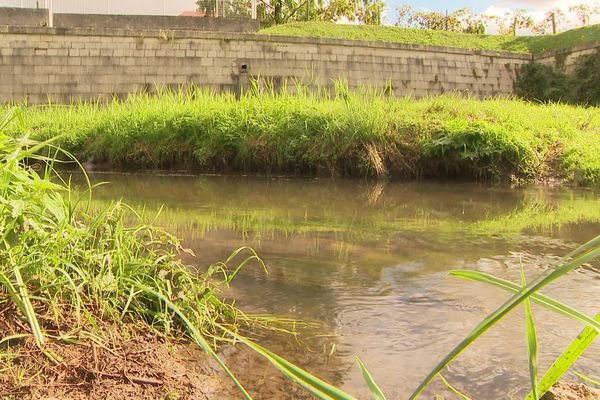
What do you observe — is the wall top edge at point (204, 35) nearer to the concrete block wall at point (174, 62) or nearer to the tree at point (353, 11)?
the concrete block wall at point (174, 62)

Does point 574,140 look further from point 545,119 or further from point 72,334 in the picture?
point 72,334

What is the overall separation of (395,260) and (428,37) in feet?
61.9

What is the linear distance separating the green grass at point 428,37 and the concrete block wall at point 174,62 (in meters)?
3.76

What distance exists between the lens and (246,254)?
144 inches

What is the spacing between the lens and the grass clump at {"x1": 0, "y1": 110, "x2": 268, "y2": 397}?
163 centimetres

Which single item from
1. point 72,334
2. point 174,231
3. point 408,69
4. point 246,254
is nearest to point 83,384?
point 72,334

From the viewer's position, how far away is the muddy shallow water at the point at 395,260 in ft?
6.93

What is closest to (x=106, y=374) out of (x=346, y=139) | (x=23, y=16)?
(x=346, y=139)

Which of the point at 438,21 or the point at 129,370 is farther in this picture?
the point at 438,21

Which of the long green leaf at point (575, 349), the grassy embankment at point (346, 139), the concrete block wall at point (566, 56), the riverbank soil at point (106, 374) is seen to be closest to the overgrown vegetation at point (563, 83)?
the concrete block wall at point (566, 56)

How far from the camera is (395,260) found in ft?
11.8

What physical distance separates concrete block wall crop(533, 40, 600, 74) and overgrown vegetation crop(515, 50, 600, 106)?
0.53 feet

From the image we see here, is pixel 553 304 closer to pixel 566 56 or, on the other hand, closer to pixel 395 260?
pixel 395 260

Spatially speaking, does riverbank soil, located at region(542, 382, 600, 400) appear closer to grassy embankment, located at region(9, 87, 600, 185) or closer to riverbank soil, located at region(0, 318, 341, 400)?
riverbank soil, located at region(0, 318, 341, 400)
